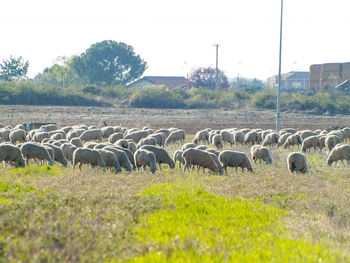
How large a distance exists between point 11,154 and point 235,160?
26.8 feet

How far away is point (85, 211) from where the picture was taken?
892cm

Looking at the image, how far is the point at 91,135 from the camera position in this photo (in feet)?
82.7

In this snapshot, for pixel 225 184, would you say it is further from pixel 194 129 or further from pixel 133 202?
pixel 194 129

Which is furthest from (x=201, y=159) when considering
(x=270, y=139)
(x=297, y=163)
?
(x=270, y=139)

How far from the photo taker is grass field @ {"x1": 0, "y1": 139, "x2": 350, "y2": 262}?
6.95 m

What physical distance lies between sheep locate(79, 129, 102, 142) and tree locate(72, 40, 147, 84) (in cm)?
6387

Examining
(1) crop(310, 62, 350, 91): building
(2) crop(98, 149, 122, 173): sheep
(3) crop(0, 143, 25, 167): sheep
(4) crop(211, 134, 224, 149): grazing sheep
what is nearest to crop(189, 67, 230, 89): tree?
(1) crop(310, 62, 350, 91): building

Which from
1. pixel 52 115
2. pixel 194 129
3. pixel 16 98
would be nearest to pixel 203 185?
pixel 194 129

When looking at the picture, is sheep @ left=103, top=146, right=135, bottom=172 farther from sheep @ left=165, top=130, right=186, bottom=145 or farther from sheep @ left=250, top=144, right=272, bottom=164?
sheep @ left=165, top=130, right=186, bottom=145

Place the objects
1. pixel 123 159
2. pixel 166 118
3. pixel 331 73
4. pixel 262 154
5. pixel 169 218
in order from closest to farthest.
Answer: pixel 169 218 < pixel 123 159 < pixel 262 154 < pixel 166 118 < pixel 331 73

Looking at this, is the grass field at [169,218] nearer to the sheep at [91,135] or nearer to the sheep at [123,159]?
the sheep at [123,159]

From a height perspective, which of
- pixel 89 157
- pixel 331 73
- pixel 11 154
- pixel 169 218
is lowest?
pixel 169 218

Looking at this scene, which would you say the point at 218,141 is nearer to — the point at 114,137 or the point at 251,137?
the point at 251,137

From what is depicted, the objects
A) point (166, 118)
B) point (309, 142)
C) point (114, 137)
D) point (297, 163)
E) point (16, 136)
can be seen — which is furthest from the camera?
point (166, 118)
